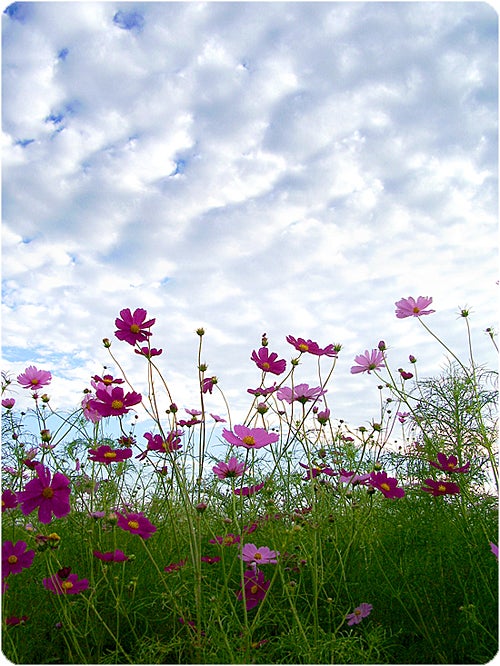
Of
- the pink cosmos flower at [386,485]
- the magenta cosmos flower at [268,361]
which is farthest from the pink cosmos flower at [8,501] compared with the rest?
the pink cosmos flower at [386,485]

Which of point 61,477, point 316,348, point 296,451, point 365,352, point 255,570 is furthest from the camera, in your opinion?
point 296,451

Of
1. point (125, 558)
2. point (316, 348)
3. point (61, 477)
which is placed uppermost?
point (316, 348)

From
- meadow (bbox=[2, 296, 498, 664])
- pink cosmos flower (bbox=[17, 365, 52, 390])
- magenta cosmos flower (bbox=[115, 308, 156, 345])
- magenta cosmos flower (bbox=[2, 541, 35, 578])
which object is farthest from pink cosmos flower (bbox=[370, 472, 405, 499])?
pink cosmos flower (bbox=[17, 365, 52, 390])

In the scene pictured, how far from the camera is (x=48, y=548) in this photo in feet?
4.42

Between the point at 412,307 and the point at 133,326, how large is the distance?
3.37 feet

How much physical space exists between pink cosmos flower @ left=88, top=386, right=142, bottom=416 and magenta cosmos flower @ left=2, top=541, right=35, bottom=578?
0.39 m

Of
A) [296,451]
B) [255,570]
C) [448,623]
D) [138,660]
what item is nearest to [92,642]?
[138,660]

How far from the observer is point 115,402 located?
1.45 meters

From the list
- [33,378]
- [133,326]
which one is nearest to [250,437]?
[133,326]

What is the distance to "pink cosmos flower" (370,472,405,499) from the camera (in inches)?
60.9

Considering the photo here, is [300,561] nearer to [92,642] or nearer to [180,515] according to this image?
[180,515]

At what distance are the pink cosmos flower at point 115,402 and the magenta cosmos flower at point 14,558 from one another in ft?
1.27

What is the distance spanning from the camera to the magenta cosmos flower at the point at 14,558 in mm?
1422

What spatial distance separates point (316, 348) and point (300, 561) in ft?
2.00
